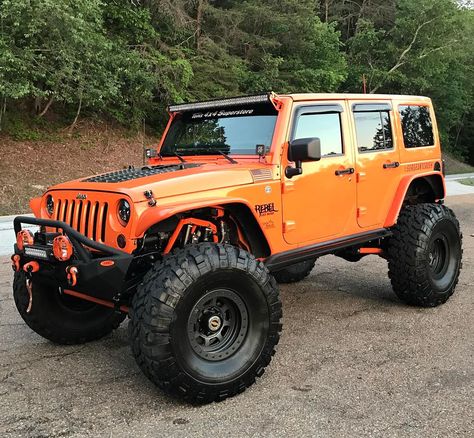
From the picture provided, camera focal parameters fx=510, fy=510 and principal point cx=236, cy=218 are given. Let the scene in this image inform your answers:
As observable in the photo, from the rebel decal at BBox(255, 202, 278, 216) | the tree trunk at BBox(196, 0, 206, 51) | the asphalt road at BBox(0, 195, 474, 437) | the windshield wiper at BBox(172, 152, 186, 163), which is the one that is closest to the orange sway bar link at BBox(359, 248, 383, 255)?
the asphalt road at BBox(0, 195, 474, 437)

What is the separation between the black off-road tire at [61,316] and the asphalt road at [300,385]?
11cm

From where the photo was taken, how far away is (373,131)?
4.79m

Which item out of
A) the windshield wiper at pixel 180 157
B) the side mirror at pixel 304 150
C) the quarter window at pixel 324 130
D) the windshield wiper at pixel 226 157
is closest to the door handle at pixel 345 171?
the quarter window at pixel 324 130

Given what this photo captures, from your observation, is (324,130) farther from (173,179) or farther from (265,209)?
(173,179)

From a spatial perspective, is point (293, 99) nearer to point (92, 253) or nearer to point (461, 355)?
point (92, 253)

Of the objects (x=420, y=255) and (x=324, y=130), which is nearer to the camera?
(x=324, y=130)

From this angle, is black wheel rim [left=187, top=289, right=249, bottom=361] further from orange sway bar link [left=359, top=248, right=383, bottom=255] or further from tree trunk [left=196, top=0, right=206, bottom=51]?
tree trunk [left=196, top=0, right=206, bottom=51]

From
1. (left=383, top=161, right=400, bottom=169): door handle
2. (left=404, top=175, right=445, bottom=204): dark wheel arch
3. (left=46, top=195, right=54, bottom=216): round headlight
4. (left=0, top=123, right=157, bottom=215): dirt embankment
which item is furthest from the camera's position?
(left=0, top=123, right=157, bottom=215): dirt embankment

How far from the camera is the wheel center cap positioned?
3359mm

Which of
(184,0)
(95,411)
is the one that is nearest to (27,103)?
(184,0)

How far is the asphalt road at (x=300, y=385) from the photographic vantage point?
9.64 ft

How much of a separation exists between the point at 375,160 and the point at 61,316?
3.05 meters

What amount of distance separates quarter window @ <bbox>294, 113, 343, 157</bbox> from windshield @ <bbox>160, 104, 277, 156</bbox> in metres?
0.27

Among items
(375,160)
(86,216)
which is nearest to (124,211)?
(86,216)
